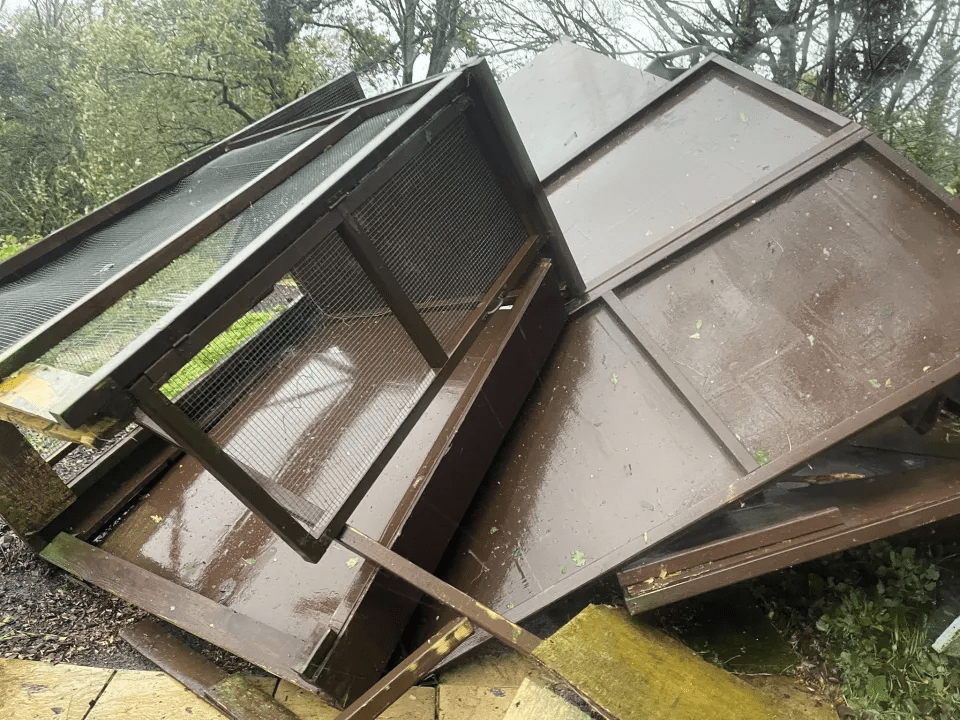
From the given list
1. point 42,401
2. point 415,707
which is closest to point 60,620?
point 415,707

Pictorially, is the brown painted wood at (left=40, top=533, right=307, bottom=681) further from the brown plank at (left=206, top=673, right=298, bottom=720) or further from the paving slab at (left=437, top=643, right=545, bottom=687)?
the paving slab at (left=437, top=643, right=545, bottom=687)

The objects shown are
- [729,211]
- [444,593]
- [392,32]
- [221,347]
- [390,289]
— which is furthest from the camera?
[392,32]

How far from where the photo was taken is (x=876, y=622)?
293 cm

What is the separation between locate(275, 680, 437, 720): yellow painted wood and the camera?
2.62 metres

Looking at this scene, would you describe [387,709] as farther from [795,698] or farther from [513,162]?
[513,162]

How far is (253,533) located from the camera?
3.05m

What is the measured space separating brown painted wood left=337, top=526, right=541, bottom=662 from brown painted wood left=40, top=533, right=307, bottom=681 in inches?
19.8

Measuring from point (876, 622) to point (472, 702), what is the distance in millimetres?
2111

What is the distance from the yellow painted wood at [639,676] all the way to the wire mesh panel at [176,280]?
173 centimetres

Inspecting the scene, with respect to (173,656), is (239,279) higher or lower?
higher

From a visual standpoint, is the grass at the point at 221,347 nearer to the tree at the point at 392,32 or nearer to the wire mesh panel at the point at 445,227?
the wire mesh panel at the point at 445,227

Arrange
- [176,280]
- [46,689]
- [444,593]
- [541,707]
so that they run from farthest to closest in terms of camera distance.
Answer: [46,689], [444,593], [176,280], [541,707]

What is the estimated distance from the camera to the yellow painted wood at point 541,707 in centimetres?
186

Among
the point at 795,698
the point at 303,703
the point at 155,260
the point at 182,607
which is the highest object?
the point at 155,260
